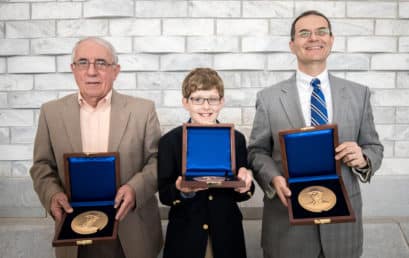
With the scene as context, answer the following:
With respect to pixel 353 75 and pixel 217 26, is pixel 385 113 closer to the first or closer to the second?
pixel 353 75

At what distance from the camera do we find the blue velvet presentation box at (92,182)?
1774 millimetres

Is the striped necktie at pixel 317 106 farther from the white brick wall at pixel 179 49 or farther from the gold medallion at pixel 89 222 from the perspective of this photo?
the white brick wall at pixel 179 49

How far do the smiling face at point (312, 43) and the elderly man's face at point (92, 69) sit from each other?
92cm

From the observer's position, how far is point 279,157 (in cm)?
201

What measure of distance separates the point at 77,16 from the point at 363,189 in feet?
8.88

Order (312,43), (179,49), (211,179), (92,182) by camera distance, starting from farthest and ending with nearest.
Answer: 1. (179,49)
2. (312,43)
3. (92,182)
4. (211,179)

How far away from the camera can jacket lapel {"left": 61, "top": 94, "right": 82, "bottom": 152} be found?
191 cm

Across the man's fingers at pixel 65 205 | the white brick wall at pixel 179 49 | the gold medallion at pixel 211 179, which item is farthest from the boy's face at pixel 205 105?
the white brick wall at pixel 179 49

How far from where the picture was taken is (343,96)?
1950mm

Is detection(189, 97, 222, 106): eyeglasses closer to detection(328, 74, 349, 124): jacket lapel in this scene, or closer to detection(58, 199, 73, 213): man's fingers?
detection(328, 74, 349, 124): jacket lapel

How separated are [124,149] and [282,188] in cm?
77

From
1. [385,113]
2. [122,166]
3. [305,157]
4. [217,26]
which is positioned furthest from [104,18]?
[385,113]

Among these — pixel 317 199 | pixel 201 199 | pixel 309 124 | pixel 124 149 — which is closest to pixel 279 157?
pixel 309 124

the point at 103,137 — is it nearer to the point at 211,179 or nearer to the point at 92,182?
the point at 92,182
